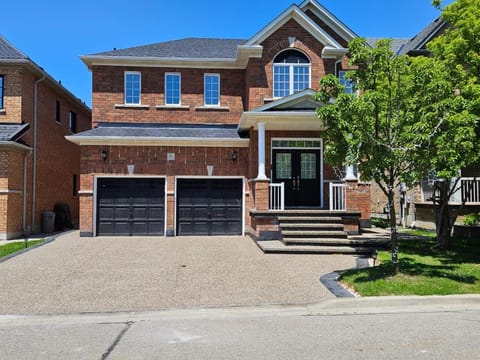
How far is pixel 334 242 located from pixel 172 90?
999 cm

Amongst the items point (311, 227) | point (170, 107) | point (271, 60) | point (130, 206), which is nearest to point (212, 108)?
point (170, 107)

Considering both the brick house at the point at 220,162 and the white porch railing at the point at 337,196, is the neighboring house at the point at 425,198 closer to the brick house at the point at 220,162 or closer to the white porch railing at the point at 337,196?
the white porch railing at the point at 337,196

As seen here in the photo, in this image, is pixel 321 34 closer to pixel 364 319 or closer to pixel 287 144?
pixel 287 144

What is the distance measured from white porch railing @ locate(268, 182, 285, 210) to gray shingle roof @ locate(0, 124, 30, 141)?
9.92m

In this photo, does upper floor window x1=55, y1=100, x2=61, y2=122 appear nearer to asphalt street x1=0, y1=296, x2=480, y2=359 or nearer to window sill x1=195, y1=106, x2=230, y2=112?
window sill x1=195, y1=106, x2=230, y2=112

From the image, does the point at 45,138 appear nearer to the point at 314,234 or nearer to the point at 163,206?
the point at 163,206

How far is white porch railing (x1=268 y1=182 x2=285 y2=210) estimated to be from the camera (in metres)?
15.4

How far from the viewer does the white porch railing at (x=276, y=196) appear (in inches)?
607

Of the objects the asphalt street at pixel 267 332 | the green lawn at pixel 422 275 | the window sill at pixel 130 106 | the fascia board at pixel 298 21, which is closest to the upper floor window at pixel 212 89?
the fascia board at pixel 298 21

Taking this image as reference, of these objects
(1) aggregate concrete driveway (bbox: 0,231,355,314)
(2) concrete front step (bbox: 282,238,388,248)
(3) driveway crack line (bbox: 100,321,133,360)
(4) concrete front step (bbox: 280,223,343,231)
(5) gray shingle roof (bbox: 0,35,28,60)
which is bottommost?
(3) driveway crack line (bbox: 100,321,133,360)

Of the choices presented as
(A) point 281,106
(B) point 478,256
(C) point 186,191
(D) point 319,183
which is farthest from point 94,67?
(B) point 478,256

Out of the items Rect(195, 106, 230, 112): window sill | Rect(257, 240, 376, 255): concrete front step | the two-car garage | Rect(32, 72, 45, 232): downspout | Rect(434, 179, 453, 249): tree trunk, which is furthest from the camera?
Rect(195, 106, 230, 112): window sill

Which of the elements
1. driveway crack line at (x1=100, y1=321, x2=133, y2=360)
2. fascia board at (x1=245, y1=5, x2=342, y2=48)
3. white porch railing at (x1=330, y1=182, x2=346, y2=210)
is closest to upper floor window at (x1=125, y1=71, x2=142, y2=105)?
fascia board at (x1=245, y1=5, x2=342, y2=48)

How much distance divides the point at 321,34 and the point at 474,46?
7071 mm
